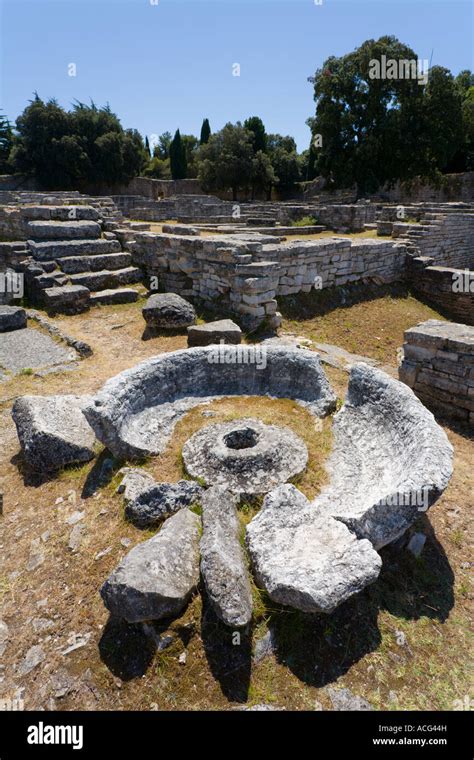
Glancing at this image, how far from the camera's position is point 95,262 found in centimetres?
973

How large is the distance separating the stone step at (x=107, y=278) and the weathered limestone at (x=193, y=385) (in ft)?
16.9

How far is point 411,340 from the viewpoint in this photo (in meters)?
6.18

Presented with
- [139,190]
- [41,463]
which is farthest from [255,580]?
[139,190]

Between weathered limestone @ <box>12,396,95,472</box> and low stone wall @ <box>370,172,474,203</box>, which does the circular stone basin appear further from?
low stone wall @ <box>370,172,474,203</box>

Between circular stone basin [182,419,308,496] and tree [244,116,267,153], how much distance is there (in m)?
40.6

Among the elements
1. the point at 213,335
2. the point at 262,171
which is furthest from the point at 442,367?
the point at 262,171

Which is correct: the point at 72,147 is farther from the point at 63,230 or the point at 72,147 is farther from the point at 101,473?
the point at 101,473

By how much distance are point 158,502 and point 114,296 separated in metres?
6.55

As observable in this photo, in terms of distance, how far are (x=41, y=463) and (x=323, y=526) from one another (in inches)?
107

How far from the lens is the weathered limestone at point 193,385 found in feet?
13.5

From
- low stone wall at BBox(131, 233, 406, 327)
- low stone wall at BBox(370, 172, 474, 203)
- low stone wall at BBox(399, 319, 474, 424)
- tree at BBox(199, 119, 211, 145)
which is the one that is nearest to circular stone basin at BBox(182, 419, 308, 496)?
low stone wall at BBox(399, 319, 474, 424)

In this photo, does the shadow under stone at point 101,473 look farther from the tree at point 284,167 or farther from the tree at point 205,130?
the tree at point 205,130

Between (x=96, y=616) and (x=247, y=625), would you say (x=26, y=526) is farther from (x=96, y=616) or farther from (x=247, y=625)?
(x=247, y=625)

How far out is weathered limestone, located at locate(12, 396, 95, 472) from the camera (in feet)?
13.3
